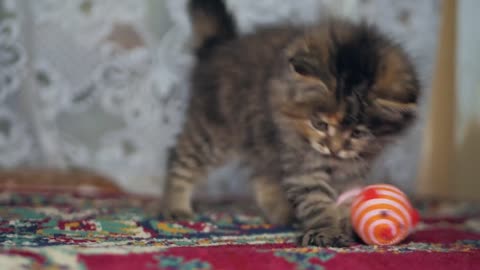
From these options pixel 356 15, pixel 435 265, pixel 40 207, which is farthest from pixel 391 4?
pixel 40 207

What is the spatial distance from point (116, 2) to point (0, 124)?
697mm

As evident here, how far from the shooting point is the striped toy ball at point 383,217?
1.27m

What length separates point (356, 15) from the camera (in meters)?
2.17

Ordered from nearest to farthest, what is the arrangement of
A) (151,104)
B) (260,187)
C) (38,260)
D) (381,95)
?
(38,260)
(381,95)
(260,187)
(151,104)

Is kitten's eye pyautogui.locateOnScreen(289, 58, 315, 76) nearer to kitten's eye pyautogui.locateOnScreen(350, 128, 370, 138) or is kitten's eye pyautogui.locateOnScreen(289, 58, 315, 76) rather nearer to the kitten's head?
the kitten's head

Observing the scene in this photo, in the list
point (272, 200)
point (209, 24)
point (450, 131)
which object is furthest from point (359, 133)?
point (450, 131)

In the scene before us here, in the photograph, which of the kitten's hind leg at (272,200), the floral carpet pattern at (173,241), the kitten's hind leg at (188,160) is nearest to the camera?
the floral carpet pattern at (173,241)

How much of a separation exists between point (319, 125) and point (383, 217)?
30 cm

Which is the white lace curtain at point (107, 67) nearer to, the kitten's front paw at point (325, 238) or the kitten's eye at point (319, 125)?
the kitten's eye at point (319, 125)

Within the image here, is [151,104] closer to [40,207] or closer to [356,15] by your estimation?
[40,207]

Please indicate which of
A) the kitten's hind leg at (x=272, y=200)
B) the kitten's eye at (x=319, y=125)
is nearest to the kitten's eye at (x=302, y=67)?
the kitten's eye at (x=319, y=125)

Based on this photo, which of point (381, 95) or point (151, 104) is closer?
point (381, 95)

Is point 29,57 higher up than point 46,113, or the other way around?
point 29,57

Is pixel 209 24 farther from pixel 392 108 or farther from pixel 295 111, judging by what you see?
pixel 392 108
